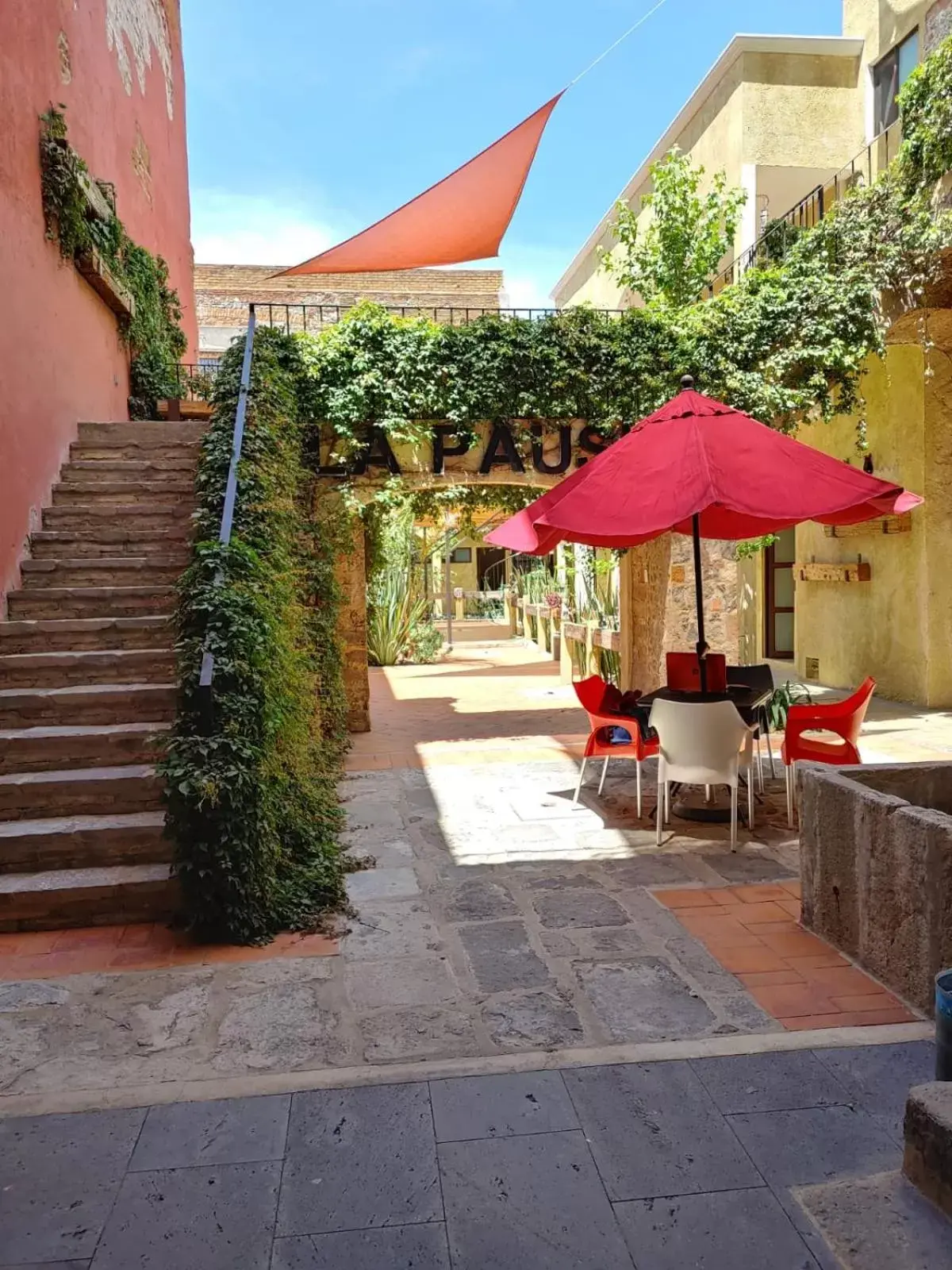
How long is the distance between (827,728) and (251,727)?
3.21 meters

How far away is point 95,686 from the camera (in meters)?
5.07

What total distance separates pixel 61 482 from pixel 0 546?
1.30m

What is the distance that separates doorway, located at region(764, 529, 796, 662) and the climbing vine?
9.14 metres

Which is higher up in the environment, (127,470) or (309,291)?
(309,291)

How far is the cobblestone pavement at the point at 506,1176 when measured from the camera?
1928mm

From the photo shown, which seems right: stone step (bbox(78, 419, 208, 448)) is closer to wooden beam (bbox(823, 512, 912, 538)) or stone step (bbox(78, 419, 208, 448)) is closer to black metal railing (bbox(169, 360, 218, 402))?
black metal railing (bbox(169, 360, 218, 402))

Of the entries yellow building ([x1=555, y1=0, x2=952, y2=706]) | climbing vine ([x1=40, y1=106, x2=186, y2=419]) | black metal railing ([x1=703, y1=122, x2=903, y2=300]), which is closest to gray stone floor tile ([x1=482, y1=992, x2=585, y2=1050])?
yellow building ([x1=555, y1=0, x2=952, y2=706])

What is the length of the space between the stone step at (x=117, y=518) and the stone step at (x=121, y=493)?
0.19m

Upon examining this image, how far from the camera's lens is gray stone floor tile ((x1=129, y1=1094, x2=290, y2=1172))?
2.27 meters

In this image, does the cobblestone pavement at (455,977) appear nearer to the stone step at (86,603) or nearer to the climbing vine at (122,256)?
the stone step at (86,603)

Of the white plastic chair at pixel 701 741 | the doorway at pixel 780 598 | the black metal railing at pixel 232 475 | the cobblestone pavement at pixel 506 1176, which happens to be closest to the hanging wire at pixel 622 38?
the black metal railing at pixel 232 475

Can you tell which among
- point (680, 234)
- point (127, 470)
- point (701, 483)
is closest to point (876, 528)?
point (680, 234)

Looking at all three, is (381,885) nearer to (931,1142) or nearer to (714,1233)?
(714,1233)

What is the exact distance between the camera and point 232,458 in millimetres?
5477
